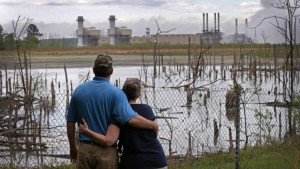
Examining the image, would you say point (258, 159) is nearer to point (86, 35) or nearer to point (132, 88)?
point (132, 88)

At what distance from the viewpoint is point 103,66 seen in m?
4.40

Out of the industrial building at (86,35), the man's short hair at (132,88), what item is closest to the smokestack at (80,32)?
the industrial building at (86,35)

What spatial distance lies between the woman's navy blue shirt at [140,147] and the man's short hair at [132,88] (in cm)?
12

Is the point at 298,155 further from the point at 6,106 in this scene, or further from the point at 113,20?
the point at 113,20

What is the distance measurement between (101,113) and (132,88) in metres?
0.33

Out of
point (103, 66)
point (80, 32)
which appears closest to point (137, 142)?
point (103, 66)

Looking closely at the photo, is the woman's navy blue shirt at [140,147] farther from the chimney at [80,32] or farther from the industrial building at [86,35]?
the chimney at [80,32]

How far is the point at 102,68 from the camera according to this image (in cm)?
441

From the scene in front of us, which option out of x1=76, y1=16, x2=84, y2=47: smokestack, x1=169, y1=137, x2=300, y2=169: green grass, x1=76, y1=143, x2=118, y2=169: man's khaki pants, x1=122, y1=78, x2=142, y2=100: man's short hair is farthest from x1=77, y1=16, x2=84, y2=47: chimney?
x1=76, y1=143, x2=118, y2=169: man's khaki pants

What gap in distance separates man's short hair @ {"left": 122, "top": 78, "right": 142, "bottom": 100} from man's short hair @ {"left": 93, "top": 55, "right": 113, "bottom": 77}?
0.61 feet

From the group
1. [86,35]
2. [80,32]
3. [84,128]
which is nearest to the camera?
[84,128]

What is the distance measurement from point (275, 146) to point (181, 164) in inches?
66.4

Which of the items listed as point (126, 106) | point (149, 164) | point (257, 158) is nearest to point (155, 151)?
point (149, 164)

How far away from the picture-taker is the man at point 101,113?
434 cm
